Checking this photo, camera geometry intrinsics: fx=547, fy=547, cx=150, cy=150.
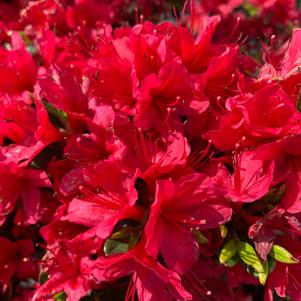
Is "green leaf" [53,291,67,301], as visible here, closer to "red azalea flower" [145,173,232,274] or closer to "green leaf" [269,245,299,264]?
"red azalea flower" [145,173,232,274]

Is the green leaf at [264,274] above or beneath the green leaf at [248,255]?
beneath

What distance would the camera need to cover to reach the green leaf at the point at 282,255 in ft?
3.35

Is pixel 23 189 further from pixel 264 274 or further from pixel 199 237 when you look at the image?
pixel 264 274

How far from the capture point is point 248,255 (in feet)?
3.43

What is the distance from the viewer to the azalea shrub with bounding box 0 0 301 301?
1024 mm

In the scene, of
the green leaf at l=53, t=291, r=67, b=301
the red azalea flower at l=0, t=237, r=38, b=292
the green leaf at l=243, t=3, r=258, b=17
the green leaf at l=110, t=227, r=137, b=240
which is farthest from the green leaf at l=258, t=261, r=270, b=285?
the green leaf at l=243, t=3, r=258, b=17

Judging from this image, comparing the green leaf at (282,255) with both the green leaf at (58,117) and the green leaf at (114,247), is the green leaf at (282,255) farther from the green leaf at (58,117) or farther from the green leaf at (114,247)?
the green leaf at (58,117)

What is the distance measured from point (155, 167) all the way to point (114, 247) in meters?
0.18

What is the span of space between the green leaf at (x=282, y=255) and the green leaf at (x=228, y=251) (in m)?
0.07

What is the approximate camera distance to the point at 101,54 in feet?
3.96

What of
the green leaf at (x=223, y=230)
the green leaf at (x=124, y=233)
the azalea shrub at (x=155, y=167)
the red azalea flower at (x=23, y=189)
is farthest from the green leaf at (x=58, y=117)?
the green leaf at (x=223, y=230)

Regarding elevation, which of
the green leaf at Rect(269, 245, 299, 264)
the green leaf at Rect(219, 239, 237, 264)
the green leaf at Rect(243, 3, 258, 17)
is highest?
the green leaf at Rect(219, 239, 237, 264)

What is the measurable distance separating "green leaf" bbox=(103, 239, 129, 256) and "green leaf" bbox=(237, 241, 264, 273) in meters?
0.22

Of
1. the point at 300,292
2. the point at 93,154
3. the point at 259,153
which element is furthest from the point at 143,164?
the point at 300,292
